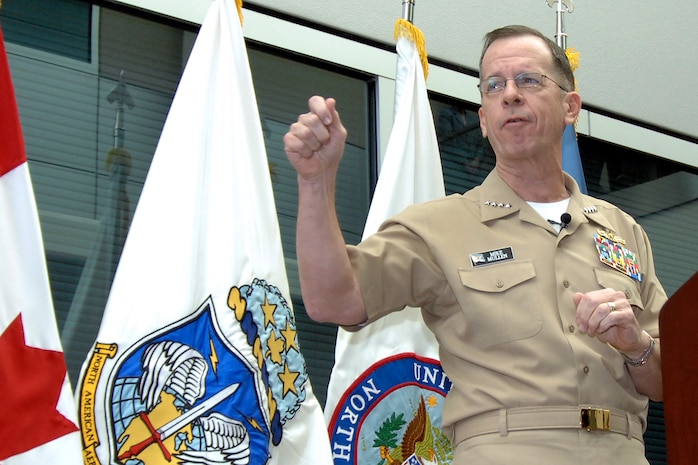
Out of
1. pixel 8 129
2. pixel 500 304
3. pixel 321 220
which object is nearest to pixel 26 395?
pixel 8 129

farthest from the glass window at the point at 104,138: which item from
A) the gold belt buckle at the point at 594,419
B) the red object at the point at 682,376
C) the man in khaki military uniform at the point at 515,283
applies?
the red object at the point at 682,376

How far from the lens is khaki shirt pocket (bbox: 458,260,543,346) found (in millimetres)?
1898

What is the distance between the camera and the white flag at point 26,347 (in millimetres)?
1978

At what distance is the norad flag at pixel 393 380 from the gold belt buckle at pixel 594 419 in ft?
2.68

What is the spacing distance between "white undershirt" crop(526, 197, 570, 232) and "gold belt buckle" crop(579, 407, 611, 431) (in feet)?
1.34

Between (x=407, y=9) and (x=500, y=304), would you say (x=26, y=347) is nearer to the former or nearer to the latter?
(x=500, y=304)

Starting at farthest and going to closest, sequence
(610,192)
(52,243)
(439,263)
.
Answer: (610,192) < (52,243) < (439,263)

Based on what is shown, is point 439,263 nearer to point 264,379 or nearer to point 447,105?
point 264,379

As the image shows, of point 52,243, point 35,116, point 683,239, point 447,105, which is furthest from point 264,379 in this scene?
point 683,239

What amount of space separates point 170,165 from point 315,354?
82cm

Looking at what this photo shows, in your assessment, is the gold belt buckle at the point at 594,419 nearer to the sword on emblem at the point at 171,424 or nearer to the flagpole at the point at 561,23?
the sword on emblem at the point at 171,424

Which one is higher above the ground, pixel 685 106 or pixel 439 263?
pixel 685 106

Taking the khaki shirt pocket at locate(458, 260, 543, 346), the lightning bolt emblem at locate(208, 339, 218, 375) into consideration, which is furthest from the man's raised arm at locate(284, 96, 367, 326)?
the lightning bolt emblem at locate(208, 339, 218, 375)

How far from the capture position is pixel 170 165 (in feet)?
7.88
